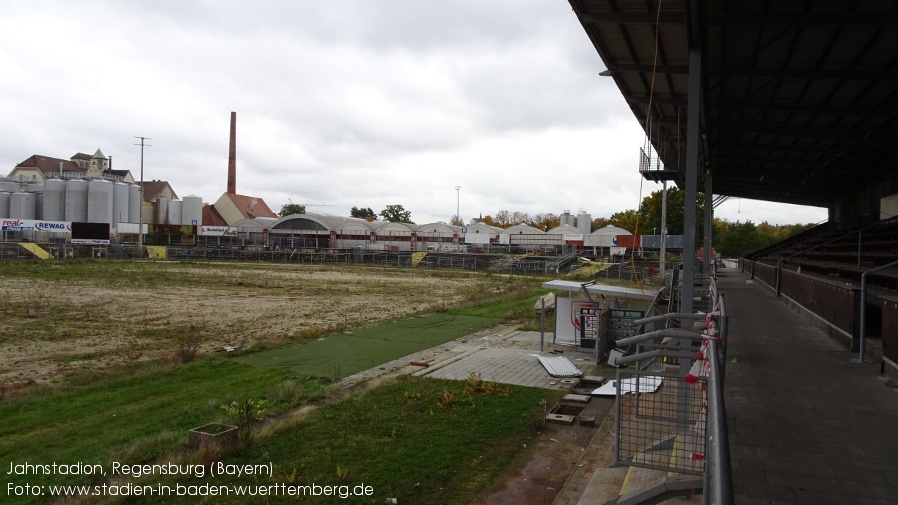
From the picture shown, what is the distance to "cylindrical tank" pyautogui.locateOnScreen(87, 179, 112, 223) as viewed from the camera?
86062 millimetres

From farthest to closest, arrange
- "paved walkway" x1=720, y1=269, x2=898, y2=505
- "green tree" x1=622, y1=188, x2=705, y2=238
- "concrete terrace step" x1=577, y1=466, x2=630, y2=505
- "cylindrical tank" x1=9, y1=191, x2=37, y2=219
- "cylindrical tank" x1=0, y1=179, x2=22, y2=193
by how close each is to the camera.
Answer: "cylindrical tank" x1=0, y1=179, x2=22, y2=193 → "cylindrical tank" x1=9, y1=191, x2=37, y2=219 → "green tree" x1=622, y1=188, x2=705, y2=238 → "concrete terrace step" x1=577, y1=466, x2=630, y2=505 → "paved walkway" x1=720, y1=269, x2=898, y2=505

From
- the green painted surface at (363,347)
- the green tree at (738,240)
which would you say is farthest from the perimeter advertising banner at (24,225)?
the green tree at (738,240)

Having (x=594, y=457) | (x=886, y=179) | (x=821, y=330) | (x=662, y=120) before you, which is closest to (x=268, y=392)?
(x=594, y=457)

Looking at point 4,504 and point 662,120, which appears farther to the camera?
point 662,120

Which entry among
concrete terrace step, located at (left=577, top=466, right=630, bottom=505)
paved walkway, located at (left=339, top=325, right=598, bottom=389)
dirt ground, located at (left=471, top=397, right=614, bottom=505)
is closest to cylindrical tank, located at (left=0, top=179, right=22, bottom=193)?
paved walkway, located at (left=339, top=325, right=598, bottom=389)

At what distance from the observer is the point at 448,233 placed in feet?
306

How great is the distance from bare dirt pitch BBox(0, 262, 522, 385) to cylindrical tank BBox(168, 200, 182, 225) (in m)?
55.8

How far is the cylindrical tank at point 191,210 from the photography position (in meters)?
95.8

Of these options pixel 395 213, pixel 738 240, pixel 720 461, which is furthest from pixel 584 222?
pixel 720 461

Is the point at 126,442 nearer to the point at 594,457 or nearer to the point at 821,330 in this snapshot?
the point at 594,457

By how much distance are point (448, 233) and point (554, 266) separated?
115 ft

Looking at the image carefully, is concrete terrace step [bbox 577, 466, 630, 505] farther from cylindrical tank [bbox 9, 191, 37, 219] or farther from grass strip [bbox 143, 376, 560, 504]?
cylindrical tank [bbox 9, 191, 37, 219]

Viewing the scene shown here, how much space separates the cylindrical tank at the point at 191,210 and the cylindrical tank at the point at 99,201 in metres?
11.4

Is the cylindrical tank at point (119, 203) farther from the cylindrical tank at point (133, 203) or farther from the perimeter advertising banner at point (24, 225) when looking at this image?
the perimeter advertising banner at point (24, 225)
